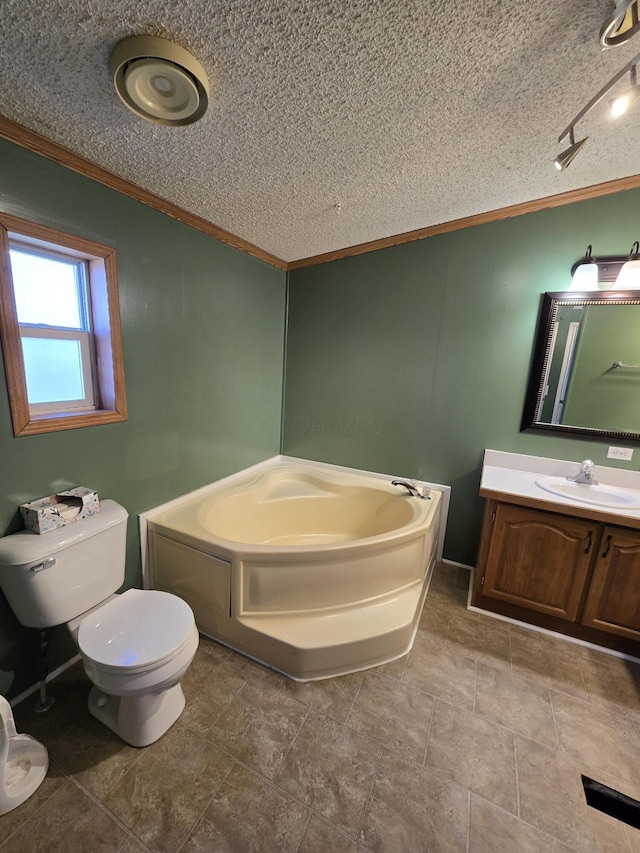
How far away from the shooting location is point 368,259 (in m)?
2.57

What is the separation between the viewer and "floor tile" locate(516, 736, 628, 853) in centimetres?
108

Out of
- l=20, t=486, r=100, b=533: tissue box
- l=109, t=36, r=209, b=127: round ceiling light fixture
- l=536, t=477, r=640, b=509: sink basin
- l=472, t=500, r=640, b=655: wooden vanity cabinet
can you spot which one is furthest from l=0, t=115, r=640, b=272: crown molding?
l=472, t=500, r=640, b=655: wooden vanity cabinet

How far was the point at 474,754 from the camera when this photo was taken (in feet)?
4.31

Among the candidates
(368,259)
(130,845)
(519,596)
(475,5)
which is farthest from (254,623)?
(368,259)

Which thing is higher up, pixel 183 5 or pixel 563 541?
pixel 183 5

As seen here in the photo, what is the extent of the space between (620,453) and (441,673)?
169cm

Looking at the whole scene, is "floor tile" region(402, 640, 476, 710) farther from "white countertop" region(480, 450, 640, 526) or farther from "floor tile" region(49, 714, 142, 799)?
"floor tile" region(49, 714, 142, 799)

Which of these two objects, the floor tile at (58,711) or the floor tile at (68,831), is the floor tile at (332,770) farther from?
the floor tile at (58,711)

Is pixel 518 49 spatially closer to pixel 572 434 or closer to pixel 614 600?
pixel 572 434

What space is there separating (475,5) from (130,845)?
8.66 feet

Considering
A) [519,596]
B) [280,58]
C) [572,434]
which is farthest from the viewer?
[572,434]

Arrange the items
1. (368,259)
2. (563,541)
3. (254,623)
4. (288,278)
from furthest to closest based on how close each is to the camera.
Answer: (288,278) < (368,259) < (563,541) < (254,623)

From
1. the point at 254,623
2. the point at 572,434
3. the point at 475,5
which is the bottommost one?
the point at 254,623

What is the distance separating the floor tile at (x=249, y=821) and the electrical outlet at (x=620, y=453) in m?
2.39
